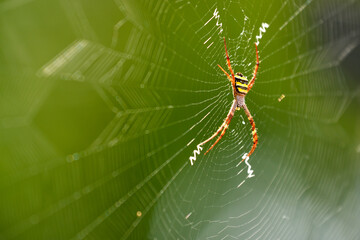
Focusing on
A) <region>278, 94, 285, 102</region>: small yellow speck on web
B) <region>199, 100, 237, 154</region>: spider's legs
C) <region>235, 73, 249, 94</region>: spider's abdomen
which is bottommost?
<region>278, 94, 285, 102</region>: small yellow speck on web

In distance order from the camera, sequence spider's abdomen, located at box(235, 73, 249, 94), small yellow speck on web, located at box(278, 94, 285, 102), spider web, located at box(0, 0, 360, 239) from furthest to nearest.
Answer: small yellow speck on web, located at box(278, 94, 285, 102), spider's abdomen, located at box(235, 73, 249, 94), spider web, located at box(0, 0, 360, 239)

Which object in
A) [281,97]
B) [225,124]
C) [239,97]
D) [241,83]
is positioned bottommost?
[281,97]

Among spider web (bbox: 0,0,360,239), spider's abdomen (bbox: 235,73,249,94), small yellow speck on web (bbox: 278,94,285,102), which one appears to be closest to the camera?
spider web (bbox: 0,0,360,239)

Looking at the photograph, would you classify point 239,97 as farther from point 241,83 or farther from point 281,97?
point 281,97

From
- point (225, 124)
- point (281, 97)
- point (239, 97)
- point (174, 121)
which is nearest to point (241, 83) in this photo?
point (239, 97)

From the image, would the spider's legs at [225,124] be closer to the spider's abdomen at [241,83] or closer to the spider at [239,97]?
the spider at [239,97]

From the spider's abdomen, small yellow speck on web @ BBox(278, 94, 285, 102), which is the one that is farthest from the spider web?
the spider's abdomen

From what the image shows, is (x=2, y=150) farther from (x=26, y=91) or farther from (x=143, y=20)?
(x=143, y=20)

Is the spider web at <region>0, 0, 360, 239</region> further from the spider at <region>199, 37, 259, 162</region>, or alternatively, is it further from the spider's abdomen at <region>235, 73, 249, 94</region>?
the spider's abdomen at <region>235, 73, 249, 94</region>
